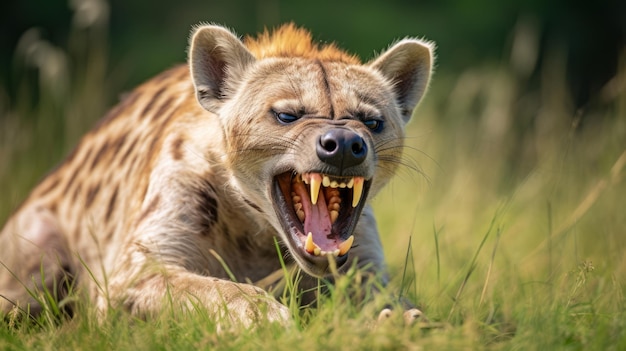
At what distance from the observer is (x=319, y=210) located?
4.07m

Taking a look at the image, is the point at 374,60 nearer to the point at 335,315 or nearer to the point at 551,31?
the point at 335,315

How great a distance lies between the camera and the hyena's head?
3.95 meters

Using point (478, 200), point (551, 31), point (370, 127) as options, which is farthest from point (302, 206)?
point (551, 31)

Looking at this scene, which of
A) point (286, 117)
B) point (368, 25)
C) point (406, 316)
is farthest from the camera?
point (368, 25)

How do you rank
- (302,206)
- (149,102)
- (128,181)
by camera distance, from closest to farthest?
(302,206), (128,181), (149,102)

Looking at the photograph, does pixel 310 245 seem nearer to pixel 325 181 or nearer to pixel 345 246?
pixel 345 246

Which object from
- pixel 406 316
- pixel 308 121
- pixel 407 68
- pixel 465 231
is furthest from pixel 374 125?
pixel 465 231

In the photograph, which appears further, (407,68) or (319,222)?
(407,68)

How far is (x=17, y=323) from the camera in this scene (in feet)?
12.9

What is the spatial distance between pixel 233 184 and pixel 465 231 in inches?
100

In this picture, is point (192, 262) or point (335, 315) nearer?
point (335, 315)

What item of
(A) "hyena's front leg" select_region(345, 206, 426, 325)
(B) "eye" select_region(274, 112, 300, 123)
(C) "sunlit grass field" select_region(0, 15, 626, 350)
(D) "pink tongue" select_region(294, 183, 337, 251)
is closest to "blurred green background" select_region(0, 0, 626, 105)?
(C) "sunlit grass field" select_region(0, 15, 626, 350)

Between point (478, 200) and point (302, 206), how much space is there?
11.0 feet

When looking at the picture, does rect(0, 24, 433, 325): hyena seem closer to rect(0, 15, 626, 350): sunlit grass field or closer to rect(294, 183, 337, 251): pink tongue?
rect(294, 183, 337, 251): pink tongue
